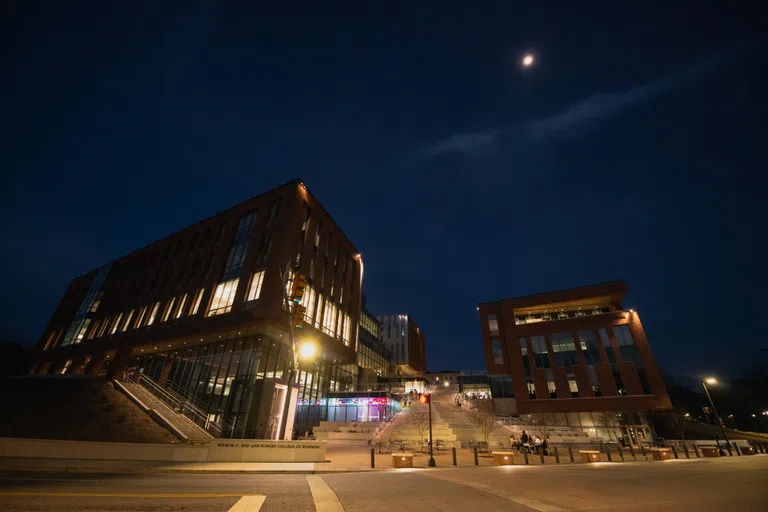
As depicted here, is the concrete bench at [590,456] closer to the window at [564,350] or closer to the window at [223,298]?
the window at [564,350]

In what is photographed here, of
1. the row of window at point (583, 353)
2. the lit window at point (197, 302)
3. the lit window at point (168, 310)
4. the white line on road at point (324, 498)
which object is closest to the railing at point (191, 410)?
the lit window at point (197, 302)

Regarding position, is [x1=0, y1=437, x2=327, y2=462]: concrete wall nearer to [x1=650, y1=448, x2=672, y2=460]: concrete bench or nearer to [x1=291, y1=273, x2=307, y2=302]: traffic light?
[x1=291, y1=273, x2=307, y2=302]: traffic light

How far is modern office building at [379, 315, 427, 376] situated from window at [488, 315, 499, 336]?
32844mm

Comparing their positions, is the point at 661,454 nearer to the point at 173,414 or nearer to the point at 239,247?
the point at 173,414

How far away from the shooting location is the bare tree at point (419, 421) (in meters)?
27.9

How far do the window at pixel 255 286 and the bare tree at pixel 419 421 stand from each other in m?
19.0

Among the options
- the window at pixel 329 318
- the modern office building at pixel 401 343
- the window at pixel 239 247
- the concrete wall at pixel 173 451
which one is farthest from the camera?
the modern office building at pixel 401 343

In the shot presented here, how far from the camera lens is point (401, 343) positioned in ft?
278

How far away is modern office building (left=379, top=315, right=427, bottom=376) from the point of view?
8331 centimetres

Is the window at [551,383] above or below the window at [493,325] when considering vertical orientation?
below

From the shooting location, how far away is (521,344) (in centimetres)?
5044

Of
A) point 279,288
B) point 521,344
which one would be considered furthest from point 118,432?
point 521,344

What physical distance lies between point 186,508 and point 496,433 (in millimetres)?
29683

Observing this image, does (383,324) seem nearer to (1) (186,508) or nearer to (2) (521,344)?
(2) (521,344)
